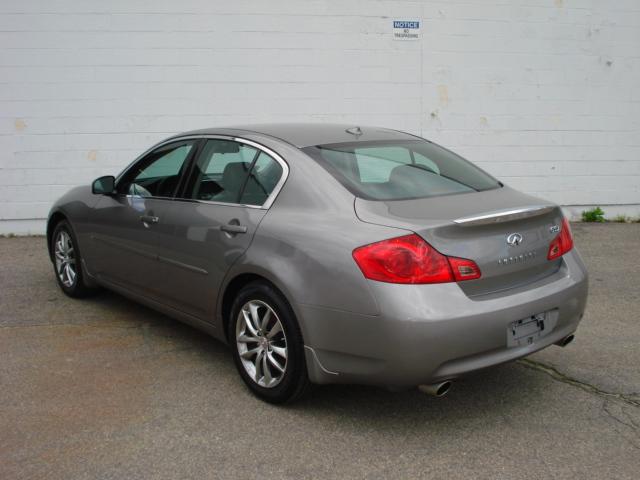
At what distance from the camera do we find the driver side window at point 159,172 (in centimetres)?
491

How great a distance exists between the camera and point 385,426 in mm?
3752

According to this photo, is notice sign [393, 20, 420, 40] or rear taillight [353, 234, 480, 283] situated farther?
notice sign [393, 20, 420, 40]

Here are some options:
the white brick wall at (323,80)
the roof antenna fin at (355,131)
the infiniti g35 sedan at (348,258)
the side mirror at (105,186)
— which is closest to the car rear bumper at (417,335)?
the infiniti g35 sedan at (348,258)

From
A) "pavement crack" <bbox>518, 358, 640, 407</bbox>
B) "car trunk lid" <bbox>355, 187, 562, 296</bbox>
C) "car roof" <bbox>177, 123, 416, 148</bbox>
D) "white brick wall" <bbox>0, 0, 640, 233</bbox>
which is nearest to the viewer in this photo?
"car trunk lid" <bbox>355, 187, 562, 296</bbox>

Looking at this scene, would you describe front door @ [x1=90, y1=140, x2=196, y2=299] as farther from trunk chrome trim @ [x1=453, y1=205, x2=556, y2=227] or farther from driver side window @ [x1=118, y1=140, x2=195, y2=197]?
trunk chrome trim @ [x1=453, y1=205, x2=556, y2=227]

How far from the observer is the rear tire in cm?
603

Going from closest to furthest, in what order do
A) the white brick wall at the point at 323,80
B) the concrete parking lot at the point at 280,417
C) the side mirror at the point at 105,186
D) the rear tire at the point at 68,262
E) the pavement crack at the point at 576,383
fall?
the concrete parking lot at the point at 280,417 < the pavement crack at the point at 576,383 < the side mirror at the point at 105,186 < the rear tire at the point at 68,262 < the white brick wall at the point at 323,80

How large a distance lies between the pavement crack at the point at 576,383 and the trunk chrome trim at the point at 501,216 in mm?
1116

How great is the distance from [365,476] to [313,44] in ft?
23.8

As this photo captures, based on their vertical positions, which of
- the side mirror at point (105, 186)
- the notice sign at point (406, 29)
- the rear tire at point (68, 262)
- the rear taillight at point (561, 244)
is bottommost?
the rear tire at point (68, 262)

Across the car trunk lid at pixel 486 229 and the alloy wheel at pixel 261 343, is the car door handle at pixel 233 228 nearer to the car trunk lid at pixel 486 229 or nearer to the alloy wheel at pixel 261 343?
the alloy wheel at pixel 261 343

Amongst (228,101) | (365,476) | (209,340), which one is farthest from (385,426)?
(228,101)

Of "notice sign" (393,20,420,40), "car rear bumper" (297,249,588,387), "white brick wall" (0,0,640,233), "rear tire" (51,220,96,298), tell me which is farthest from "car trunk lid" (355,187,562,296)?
"notice sign" (393,20,420,40)

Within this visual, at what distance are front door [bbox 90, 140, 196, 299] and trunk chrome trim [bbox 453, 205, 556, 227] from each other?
203 cm
